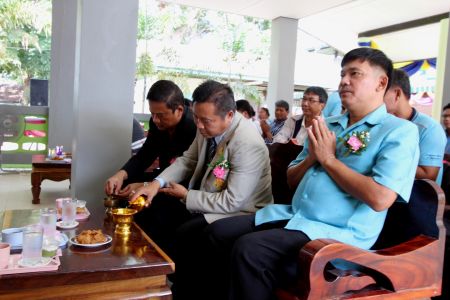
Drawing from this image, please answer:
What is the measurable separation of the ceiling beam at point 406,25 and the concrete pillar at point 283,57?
185 centimetres

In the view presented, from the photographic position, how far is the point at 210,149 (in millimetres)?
2266

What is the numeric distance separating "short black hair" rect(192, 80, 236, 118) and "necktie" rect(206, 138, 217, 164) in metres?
0.24

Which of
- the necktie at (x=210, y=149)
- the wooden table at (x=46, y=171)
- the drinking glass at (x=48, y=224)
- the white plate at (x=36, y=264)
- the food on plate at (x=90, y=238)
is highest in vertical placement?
the necktie at (x=210, y=149)

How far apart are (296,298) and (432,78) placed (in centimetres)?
796

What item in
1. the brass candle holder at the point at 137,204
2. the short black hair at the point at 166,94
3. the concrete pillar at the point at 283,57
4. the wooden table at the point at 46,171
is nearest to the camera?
the brass candle holder at the point at 137,204

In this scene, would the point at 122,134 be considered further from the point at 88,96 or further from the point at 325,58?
the point at 325,58

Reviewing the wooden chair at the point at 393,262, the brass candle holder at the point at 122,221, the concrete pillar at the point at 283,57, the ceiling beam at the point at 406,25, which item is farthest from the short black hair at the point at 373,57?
the ceiling beam at the point at 406,25

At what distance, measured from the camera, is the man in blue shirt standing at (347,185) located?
1461 millimetres

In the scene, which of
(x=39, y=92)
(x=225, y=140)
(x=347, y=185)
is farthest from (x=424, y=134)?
(x=39, y=92)

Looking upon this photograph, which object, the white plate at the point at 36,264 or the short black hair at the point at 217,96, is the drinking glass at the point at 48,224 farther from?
the short black hair at the point at 217,96

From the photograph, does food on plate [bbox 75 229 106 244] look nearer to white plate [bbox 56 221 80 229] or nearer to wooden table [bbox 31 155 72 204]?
white plate [bbox 56 221 80 229]

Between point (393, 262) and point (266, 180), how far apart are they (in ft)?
2.69

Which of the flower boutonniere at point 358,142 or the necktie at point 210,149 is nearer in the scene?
the flower boutonniere at point 358,142

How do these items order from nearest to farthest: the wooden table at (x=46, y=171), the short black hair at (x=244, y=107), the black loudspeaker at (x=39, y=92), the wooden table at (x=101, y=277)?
1. the wooden table at (x=101, y=277)
2. the wooden table at (x=46, y=171)
3. the short black hair at (x=244, y=107)
4. the black loudspeaker at (x=39, y=92)
